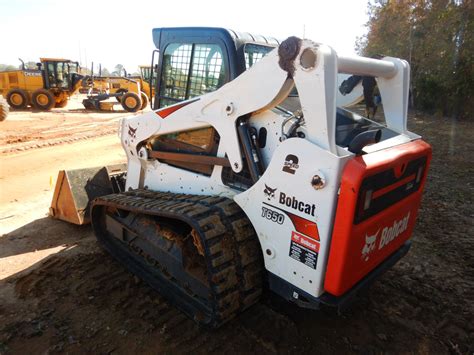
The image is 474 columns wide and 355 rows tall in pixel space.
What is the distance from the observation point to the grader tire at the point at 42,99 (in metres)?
16.8

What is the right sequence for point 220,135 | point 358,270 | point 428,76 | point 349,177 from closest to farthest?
point 349,177 < point 358,270 < point 220,135 < point 428,76

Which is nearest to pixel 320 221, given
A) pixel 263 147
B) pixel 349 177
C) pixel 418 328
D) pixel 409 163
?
pixel 349 177

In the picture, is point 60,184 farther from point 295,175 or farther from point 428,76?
point 428,76

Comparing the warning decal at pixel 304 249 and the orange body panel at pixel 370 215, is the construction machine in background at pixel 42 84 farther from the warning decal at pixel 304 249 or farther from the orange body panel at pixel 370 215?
the orange body panel at pixel 370 215

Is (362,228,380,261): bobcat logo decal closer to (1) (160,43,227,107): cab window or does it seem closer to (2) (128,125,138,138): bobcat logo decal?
(1) (160,43,227,107): cab window

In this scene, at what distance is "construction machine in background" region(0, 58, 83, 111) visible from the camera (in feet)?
55.5

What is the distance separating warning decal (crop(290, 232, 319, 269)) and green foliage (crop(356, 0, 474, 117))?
16173 mm

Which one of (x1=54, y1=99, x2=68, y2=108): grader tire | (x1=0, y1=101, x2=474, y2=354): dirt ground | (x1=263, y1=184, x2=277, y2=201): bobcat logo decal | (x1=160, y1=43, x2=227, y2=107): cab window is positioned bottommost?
(x1=54, y1=99, x2=68, y2=108): grader tire

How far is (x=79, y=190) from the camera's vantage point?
14.2 feet

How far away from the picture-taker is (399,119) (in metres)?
2.92

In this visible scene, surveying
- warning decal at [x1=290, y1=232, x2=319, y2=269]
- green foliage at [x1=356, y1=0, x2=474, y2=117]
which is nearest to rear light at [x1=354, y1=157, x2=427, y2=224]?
warning decal at [x1=290, y1=232, x2=319, y2=269]

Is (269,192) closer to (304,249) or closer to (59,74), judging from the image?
(304,249)

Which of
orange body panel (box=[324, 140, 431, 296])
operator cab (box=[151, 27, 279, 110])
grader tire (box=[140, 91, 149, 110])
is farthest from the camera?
grader tire (box=[140, 91, 149, 110])

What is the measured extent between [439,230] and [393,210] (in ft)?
8.30
